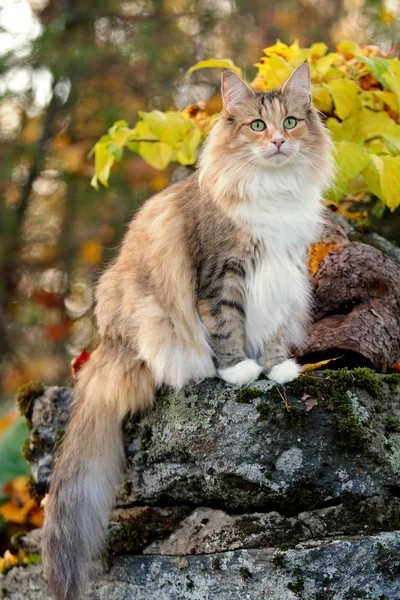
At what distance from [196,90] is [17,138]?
1.94 m

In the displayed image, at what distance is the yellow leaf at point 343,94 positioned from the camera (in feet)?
13.4

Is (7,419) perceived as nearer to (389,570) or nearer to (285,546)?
(285,546)

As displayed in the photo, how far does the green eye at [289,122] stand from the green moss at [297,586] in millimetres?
1832

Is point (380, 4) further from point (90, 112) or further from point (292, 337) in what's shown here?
point (292, 337)

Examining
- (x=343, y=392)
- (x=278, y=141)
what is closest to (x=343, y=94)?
(x=278, y=141)

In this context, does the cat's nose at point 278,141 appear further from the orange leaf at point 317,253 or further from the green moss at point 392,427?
the green moss at point 392,427

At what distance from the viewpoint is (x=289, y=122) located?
318 cm

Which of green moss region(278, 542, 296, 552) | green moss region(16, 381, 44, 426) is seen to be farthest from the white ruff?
green moss region(16, 381, 44, 426)

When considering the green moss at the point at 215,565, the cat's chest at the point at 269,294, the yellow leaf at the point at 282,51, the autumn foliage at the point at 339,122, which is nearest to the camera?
the green moss at the point at 215,565

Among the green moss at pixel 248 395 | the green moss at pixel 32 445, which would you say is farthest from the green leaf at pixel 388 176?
the green moss at pixel 32 445

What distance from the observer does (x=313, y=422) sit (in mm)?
2855

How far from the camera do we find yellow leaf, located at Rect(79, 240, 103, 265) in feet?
25.7

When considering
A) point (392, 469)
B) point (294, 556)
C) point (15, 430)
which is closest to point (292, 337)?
point (392, 469)

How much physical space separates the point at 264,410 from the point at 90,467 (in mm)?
842
